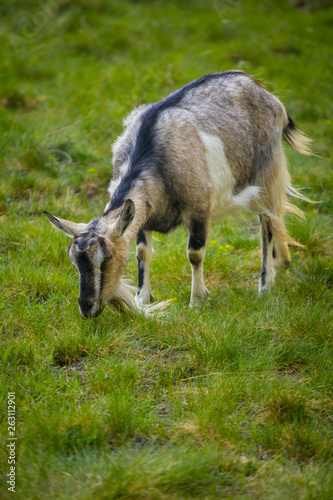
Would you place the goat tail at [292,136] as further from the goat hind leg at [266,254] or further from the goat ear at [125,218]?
the goat ear at [125,218]

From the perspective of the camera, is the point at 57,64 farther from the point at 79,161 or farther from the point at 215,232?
the point at 215,232

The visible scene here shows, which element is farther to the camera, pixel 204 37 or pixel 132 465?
pixel 204 37

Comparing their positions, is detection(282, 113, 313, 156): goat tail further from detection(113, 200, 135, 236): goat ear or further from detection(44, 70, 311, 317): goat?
detection(113, 200, 135, 236): goat ear

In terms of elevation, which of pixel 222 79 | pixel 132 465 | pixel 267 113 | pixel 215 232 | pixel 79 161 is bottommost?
pixel 215 232

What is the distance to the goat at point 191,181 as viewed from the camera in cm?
336

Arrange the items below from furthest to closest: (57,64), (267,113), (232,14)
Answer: (232,14) < (57,64) < (267,113)

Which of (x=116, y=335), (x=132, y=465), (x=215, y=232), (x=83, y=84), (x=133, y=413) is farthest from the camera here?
(x=83, y=84)

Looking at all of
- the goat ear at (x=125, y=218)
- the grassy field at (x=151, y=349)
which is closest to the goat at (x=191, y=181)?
the goat ear at (x=125, y=218)

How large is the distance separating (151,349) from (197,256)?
1.04 m

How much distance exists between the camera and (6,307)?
12.3ft

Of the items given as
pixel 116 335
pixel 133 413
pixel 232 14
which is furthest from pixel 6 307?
pixel 232 14

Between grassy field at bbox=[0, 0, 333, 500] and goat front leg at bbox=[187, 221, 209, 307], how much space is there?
0.43ft

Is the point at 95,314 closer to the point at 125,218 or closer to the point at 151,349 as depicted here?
the point at 151,349

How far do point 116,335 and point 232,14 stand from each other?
9922mm
